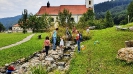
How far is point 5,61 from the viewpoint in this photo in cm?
2819

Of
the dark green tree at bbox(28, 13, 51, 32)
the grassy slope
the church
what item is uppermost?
the church

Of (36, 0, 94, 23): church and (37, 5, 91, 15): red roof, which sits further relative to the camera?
(37, 5, 91, 15): red roof

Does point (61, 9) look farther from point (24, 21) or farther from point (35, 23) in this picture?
point (24, 21)

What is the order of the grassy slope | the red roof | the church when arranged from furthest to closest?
the red roof → the church → the grassy slope

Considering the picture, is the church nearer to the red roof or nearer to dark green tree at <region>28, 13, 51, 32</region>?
the red roof

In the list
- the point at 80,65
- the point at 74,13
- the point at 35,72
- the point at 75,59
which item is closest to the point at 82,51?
the point at 75,59

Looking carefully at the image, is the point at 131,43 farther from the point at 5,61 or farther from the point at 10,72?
the point at 5,61

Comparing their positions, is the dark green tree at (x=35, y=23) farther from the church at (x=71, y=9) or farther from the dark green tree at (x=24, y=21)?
the church at (x=71, y=9)

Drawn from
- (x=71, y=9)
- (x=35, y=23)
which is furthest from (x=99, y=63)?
(x=71, y=9)

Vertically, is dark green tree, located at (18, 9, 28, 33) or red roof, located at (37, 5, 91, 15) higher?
red roof, located at (37, 5, 91, 15)

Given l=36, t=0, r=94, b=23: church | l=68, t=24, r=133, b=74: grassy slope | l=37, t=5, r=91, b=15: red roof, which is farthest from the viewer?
l=37, t=5, r=91, b=15: red roof

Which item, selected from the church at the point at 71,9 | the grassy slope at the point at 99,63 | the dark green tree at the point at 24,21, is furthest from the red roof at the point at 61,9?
the grassy slope at the point at 99,63

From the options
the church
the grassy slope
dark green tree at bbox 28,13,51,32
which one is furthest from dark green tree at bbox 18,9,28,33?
the grassy slope

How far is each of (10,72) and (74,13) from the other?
9805 centimetres
